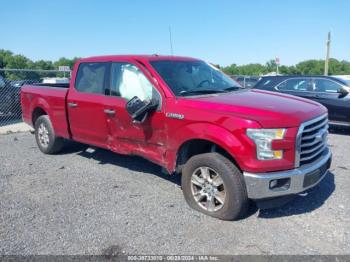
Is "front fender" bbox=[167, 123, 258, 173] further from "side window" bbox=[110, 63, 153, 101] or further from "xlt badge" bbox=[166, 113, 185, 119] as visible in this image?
"side window" bbox=[110, 63, 153, 101]

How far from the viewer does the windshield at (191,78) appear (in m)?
4.80

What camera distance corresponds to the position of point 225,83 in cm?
539

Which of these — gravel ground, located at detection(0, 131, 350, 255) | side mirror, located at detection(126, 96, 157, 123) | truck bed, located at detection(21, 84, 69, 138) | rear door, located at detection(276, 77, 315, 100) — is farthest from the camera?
rear door, located at detection(276, 77, 315, 100)

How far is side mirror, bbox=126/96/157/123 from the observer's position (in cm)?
464

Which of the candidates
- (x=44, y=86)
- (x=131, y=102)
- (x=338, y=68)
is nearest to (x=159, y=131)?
(x=131, y=102)

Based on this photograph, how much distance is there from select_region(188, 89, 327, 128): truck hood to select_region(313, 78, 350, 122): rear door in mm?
5206

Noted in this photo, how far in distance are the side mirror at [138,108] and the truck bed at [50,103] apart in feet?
6.71

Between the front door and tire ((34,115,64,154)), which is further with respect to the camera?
tire ((34,115,64,154))

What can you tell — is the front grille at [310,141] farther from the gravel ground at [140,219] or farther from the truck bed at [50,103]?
the truck bed at [50,103]

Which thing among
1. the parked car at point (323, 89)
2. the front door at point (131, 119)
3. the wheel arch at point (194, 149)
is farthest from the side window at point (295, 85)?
the wheel arch at point (194, 149)

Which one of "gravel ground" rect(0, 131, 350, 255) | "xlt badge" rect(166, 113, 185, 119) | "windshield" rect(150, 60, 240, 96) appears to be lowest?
"gravel ground" rect(0, 131, 350, 255)

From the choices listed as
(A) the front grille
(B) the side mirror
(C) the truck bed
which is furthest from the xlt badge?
(C) the truck bed

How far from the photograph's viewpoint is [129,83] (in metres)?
5.22

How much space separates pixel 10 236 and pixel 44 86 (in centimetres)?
403
